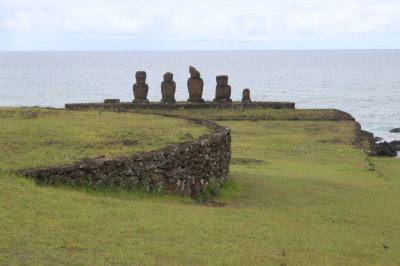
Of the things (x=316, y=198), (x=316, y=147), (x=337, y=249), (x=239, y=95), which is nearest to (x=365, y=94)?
(x=239, y=95)

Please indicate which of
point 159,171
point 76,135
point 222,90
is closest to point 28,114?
point 76,135

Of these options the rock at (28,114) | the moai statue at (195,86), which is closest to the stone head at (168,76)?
the moai statue at (195,86)

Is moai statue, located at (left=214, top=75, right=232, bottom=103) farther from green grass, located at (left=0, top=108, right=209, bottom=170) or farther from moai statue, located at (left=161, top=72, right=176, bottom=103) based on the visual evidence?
green grass, located at (left=0, top=108, right=209, bottom=170)

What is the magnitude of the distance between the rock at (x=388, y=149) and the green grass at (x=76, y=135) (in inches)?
692

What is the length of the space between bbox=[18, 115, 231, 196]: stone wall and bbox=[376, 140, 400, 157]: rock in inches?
837

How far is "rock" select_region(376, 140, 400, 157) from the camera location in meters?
36.2

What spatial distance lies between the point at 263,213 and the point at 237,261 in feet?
14.5

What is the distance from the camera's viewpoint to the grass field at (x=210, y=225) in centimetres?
880

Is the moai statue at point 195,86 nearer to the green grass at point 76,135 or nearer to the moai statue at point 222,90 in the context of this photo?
the moai statue at point 222,90

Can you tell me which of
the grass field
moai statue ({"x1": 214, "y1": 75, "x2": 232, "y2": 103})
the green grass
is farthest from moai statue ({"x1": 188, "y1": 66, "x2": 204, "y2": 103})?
the grass field

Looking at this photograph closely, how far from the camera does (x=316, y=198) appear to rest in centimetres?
1630

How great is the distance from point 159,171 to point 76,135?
3875 mm

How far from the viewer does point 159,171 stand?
13.9 metres

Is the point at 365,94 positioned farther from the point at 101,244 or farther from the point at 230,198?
the point at 101,244
